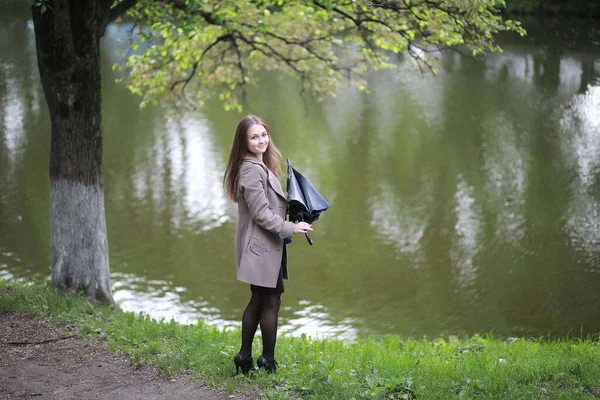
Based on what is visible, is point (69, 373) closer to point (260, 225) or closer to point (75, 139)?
point (260, 225)

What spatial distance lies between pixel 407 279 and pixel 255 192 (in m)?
7.83

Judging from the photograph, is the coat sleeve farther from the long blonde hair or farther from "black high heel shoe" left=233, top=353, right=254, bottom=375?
"black high heel shoe" left=233, top=353, right=254, bottom=375

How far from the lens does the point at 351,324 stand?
31.7 feet

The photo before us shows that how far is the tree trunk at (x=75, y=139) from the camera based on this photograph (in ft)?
20.3

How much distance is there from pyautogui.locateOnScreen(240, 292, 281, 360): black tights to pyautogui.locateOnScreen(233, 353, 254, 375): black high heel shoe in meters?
0.04

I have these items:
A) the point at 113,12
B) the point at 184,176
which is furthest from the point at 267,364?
the point at 184,176

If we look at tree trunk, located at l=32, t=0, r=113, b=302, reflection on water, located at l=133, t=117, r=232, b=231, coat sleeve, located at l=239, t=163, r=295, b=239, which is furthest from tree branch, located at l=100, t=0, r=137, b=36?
reflection on water, located at l=133, t=117, r=232, b=231

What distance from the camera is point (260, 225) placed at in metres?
3.94

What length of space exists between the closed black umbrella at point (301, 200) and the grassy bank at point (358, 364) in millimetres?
1079

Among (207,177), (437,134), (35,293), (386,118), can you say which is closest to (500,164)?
(437,134)

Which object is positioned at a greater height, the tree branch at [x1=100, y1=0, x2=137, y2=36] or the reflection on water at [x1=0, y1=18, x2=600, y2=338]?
the tree branch at [x1=100, y1=0, x2=137, y2=36]

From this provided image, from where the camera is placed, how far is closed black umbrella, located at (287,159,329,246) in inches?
154

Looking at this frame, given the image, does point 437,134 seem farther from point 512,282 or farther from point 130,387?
point 130,387

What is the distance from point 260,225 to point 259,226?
47 millimetres
